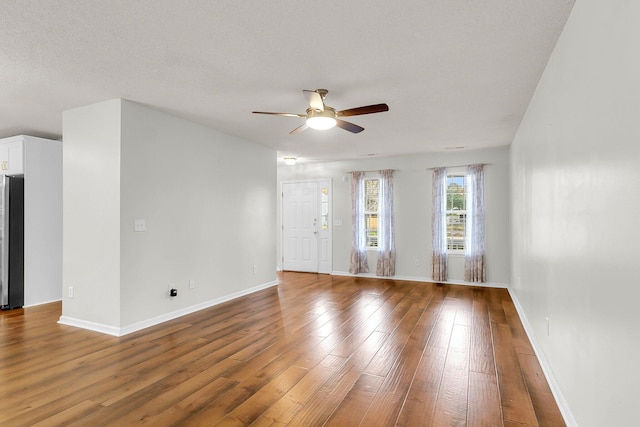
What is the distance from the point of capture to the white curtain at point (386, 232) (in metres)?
7.06

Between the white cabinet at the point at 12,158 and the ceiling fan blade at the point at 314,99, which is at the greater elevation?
the ceiling fan blade at the point at 314,99

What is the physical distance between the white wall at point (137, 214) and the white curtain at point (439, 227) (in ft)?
13.3

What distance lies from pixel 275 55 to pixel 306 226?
219 inches

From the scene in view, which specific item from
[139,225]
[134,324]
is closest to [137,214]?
[139,225]

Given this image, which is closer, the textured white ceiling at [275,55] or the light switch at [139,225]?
the textured white ceiling at [275,55]

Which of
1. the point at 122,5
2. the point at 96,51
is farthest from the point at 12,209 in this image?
the point at 122,5

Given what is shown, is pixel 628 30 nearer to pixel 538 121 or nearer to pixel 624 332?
pixel 624 332

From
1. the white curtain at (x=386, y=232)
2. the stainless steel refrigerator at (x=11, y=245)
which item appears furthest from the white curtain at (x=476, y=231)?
the stainless steel refrigerator at (x=11, y=245)

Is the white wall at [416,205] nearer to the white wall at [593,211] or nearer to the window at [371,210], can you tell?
the window at [371,210]

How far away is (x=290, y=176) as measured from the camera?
27.1ft

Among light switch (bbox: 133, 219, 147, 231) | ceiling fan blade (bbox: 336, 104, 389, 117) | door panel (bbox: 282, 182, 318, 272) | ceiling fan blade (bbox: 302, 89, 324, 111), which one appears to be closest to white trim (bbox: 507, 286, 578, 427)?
ceiling fan blade (bbox: 336, 104, 389, 117)

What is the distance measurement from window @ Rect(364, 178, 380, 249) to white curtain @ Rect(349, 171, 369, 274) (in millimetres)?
89

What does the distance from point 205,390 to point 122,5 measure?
103 inches

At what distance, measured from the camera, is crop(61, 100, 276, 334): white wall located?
3754 millimetres
